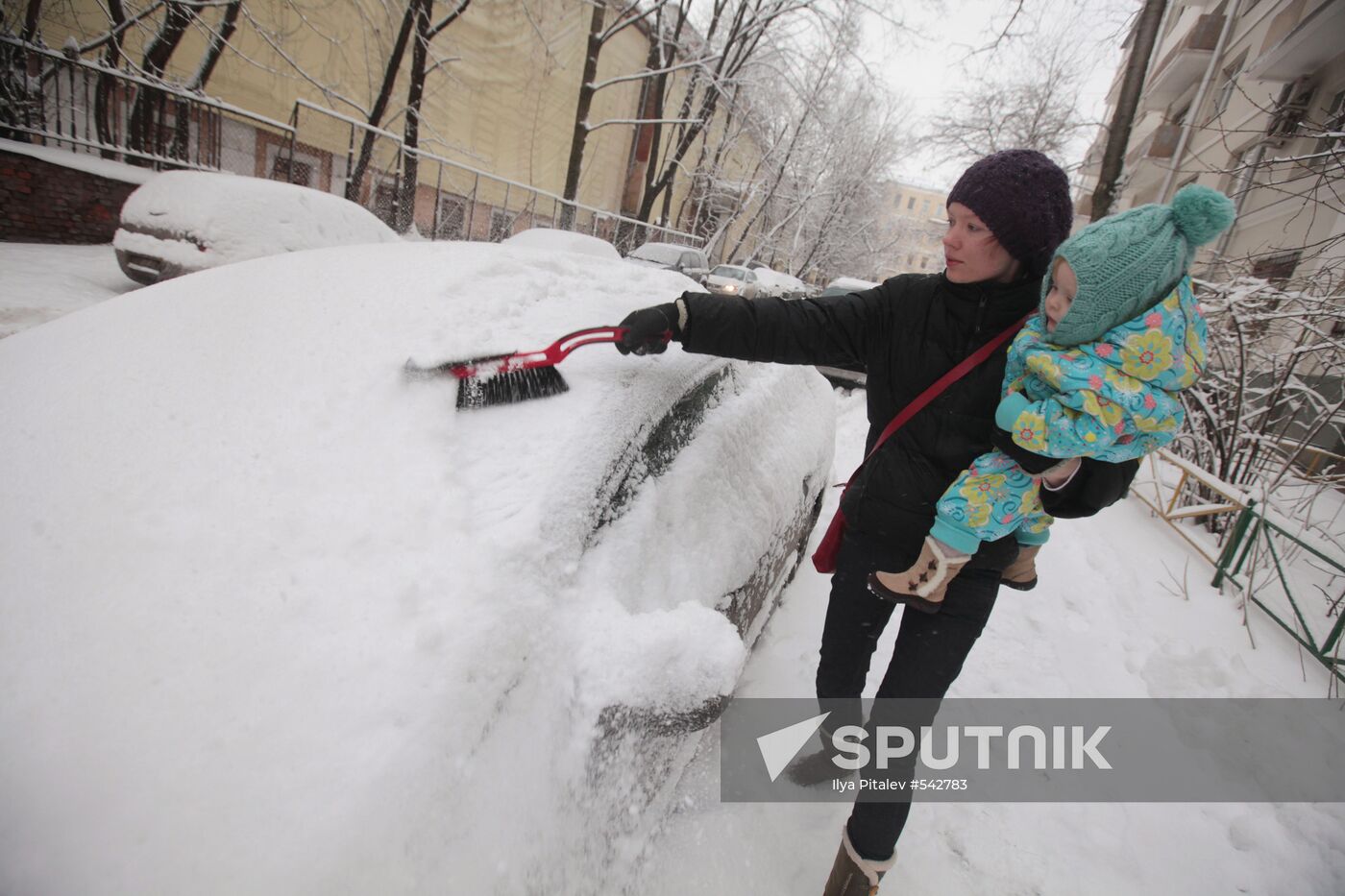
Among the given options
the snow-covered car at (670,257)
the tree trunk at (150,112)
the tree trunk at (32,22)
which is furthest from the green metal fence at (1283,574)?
the tree trunk at (32,22)

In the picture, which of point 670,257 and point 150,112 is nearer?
point 150,112

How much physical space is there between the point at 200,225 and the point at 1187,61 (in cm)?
2474

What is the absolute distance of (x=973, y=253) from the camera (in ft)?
5.08

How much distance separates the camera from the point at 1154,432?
1323 millimetres

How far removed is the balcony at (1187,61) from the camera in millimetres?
17188

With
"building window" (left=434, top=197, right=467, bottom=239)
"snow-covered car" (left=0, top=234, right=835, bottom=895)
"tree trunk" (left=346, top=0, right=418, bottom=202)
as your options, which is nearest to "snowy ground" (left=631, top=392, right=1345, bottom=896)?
"snow-covered car" (left=0, top=234, right=835, bottom=895)

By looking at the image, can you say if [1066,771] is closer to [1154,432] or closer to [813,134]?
[1154,432]

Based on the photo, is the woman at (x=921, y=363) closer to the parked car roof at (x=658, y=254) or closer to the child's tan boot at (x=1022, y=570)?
the child's tan boot at (x=1022, y=570)

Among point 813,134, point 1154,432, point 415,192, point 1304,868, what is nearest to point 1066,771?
point 1304,868

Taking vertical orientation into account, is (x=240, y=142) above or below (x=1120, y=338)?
above

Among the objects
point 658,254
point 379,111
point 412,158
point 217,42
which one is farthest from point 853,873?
point 379,111

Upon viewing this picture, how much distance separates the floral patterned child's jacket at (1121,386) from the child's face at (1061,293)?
86mm

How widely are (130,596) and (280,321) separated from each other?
820 millimetres

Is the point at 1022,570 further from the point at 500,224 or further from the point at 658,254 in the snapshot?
the point at 500,224
